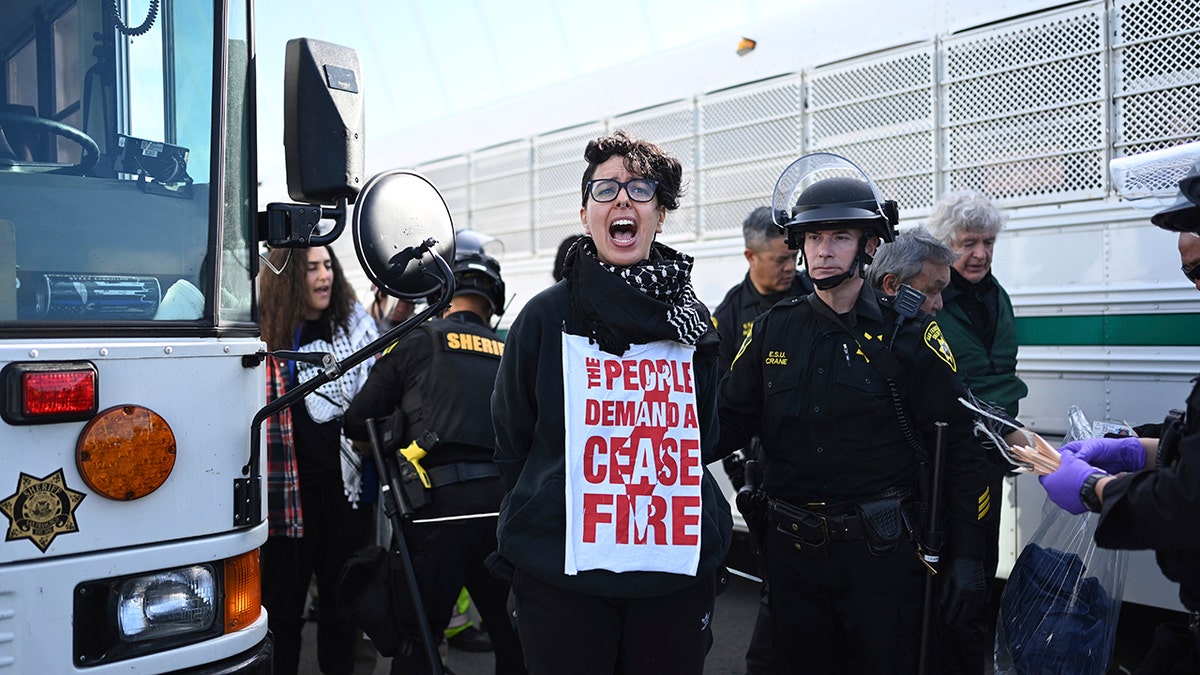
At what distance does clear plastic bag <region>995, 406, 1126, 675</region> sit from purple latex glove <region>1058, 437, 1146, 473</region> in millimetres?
488

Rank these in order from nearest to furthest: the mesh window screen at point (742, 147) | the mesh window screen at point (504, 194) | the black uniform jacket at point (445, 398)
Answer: the black uniform jacket at point (445, 398)
the mesh window screen at point (742, 147)
the mesh window screen at point (504, 194)

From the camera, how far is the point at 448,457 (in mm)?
3488

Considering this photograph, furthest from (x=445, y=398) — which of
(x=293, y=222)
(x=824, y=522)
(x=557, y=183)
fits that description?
(x=557, y=183)

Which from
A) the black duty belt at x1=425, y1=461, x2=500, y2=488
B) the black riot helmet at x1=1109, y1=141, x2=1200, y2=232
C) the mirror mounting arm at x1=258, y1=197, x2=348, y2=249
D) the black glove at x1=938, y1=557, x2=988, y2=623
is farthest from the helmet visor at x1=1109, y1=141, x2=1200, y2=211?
the black duty belt at x1=425, y1=461, x2=500, y2=488

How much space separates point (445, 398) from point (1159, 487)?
221 centimetres

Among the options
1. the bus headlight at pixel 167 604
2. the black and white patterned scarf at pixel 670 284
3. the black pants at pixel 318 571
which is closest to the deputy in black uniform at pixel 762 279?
the black pants at pixel 318 571

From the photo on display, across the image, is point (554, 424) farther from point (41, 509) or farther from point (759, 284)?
point (759, 284)

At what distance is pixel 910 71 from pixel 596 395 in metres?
2.95

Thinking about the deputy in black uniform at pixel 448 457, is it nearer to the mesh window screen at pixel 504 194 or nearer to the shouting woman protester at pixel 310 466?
the shouting woman protester at pixel 310 466

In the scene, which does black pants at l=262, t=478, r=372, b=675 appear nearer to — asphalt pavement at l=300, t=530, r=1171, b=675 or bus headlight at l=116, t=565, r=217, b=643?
asphalt pavement at l=300, t=530, r=1171, b=675

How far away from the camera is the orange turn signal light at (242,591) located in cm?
223

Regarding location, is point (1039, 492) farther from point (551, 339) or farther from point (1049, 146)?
point (551, 339)

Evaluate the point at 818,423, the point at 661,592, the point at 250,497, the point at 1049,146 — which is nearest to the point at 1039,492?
the point at 1049,146

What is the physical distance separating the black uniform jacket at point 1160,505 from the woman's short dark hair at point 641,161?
125 centimetres
